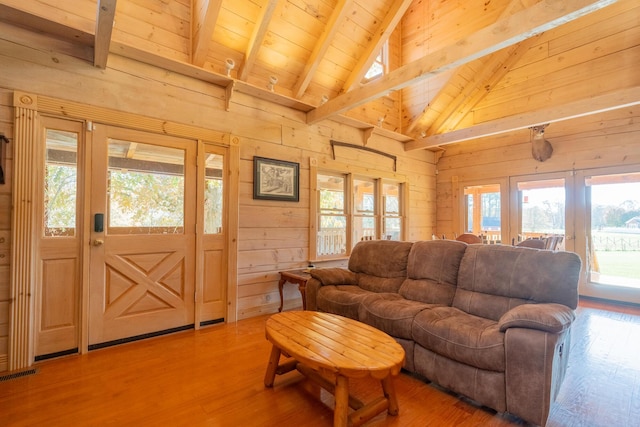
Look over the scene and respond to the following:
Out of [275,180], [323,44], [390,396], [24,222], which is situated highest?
[323,44]

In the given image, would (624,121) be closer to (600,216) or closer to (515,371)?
(600,216)

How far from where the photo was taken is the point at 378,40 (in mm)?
3906

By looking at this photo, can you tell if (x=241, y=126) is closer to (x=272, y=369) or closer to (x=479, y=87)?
(x=272, y=369)

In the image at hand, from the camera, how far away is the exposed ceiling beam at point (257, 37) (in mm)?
2910

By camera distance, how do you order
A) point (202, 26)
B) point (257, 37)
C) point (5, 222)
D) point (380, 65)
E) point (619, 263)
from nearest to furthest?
point (5, 222), point (202, 26), point (257, 37), point (619, 263), point (380, 65)

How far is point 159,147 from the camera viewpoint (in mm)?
3053

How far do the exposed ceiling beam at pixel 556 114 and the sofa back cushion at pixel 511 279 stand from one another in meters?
2.56

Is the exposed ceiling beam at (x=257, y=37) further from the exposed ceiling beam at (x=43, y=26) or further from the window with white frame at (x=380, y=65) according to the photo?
the window with white frame at (x=380, y=65)

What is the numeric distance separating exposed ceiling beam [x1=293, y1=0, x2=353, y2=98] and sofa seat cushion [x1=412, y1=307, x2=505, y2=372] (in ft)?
9.98

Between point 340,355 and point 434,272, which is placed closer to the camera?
point 340,355

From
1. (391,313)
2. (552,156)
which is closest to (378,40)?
(391,313)

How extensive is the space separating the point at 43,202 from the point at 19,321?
94 cm

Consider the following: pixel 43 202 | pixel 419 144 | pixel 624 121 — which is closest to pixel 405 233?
pixel 419 144

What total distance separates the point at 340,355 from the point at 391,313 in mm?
884
